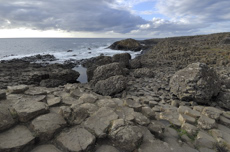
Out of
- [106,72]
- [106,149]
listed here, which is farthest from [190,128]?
[106,72]

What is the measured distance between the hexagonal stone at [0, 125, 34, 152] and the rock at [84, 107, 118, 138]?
120 centimetres

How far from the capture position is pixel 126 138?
3062 millimetres

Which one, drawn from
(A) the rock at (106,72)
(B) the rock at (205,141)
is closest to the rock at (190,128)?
(B) the rock at (205,141)

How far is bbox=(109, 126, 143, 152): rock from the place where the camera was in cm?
303

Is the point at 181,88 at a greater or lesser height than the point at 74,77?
greater

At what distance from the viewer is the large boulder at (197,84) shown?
602 cm

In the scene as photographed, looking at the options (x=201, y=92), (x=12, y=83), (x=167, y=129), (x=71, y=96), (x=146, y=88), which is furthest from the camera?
(x=12, y=83)

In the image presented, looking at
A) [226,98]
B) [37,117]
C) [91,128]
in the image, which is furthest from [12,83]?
[226,98]

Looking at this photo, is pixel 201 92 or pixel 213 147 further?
pixel 201 92

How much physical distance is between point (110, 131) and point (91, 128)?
46 centimetres

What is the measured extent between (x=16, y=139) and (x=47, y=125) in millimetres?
591

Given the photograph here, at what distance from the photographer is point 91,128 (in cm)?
339

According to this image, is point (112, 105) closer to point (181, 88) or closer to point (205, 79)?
point (181, 88)

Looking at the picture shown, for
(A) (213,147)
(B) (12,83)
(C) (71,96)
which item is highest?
(C) (71,96)
